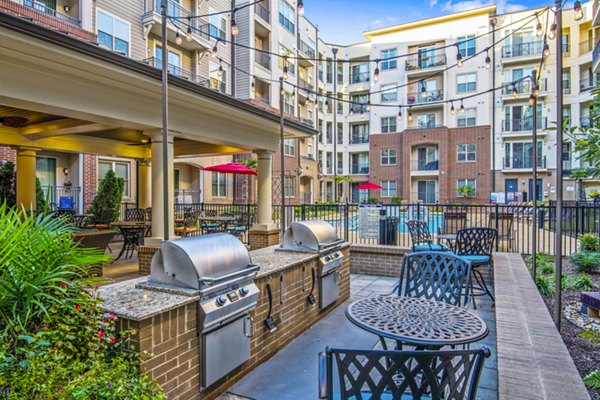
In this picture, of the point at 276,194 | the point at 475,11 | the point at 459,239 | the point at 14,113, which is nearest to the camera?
the point at 459,239

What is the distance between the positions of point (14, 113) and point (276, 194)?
16.4 m

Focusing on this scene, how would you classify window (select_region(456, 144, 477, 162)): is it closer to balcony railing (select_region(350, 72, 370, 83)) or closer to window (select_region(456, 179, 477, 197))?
window (select_region(456, 179, 477, 197))

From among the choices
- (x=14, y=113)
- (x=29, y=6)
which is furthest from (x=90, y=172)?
(x=14, y=113)

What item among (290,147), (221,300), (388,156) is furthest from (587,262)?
(388,156)

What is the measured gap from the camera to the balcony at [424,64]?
95.2 ft

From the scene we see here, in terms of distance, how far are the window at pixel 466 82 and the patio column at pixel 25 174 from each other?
27956 millimetres

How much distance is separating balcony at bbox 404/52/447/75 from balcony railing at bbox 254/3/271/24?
1294 centimetres

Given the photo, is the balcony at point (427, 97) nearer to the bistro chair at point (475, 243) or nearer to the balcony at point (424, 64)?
the balcony at point (424, 64)

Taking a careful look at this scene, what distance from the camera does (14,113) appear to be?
6559mm

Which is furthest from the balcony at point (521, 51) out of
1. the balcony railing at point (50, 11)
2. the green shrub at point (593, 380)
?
the green shrub at point (593, 380)

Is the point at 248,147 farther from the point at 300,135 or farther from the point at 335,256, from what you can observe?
the point at 335,256

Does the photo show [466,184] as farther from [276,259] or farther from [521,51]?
[276,259]

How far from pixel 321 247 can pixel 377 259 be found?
317cm

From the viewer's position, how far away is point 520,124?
27.1m
